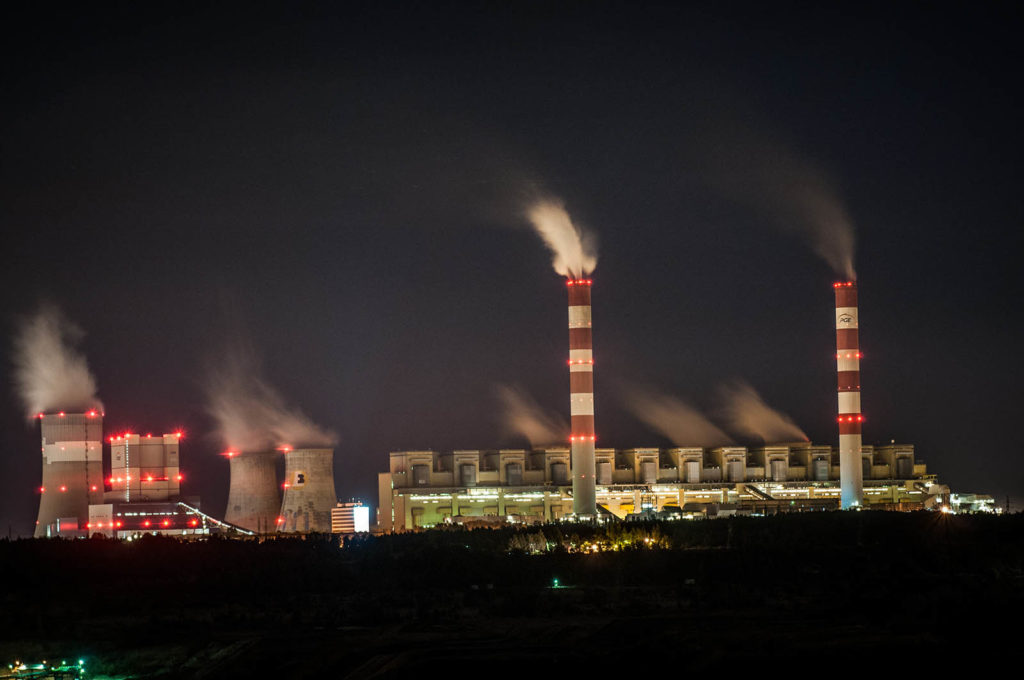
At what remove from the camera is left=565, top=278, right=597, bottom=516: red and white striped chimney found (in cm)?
4697

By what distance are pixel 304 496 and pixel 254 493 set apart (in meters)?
1.68

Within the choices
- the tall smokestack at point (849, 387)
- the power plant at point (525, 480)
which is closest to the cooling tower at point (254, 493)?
the power plant at point (525, 480)

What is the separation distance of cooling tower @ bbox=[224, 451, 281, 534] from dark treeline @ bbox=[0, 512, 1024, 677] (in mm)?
9455

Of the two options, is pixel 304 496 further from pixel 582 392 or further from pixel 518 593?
pixel 518 593

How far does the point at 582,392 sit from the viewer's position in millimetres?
47156

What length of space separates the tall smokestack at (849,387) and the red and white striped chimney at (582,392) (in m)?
7.72

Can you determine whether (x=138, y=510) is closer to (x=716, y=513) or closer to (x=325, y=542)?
(x=325, y=542)

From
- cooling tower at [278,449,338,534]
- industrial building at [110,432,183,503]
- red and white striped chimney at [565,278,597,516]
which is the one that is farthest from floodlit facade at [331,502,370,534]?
red and white striped chimney at [565,278,597,516]

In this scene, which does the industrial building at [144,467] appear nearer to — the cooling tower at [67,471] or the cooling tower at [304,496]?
the cooling tower at [67,471]

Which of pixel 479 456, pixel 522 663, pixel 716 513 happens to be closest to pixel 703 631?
pixel 522 663

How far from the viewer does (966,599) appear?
92.7 feet

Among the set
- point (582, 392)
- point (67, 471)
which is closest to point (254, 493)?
point (67, 471)

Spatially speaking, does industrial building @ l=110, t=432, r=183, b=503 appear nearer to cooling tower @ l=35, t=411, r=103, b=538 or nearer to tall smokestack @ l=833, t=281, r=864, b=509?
cooling tower @ l=35, t=411, r=103, b=538

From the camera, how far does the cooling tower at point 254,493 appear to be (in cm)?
5109
